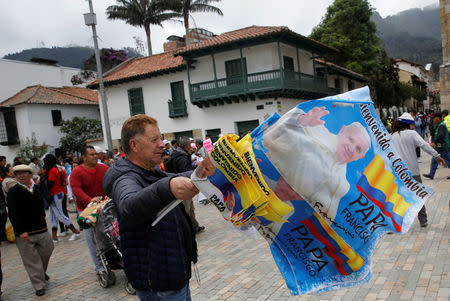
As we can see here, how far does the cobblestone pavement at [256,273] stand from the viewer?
4.02 m

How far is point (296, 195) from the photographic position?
67.1 inches

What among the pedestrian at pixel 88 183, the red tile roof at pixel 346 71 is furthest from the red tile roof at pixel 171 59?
the pedestrian at pixel 88 183

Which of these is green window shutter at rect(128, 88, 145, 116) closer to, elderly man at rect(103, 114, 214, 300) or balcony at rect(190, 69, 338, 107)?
balcony at rect(190, 69, 338, 107)

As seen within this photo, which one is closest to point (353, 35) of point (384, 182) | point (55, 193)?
point (55, 193)

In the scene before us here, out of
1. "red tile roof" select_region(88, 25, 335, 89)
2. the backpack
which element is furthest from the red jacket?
"red tile roof" select_region(88, 25, 335, 89)

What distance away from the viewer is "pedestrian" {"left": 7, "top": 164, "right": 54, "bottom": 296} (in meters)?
5.20

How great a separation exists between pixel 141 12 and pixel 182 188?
114 feet

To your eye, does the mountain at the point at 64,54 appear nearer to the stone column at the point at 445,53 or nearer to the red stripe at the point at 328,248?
the stone column at the point at 445,53

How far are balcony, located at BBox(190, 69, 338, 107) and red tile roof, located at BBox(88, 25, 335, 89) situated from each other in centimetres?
226

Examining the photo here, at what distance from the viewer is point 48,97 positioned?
32.4 metres

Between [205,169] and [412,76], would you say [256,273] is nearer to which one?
[205,169]

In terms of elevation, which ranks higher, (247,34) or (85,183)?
(247,34)

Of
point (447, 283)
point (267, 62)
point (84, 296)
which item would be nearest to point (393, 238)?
point (447, 283)

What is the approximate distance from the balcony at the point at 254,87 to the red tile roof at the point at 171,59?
7.42 feet
